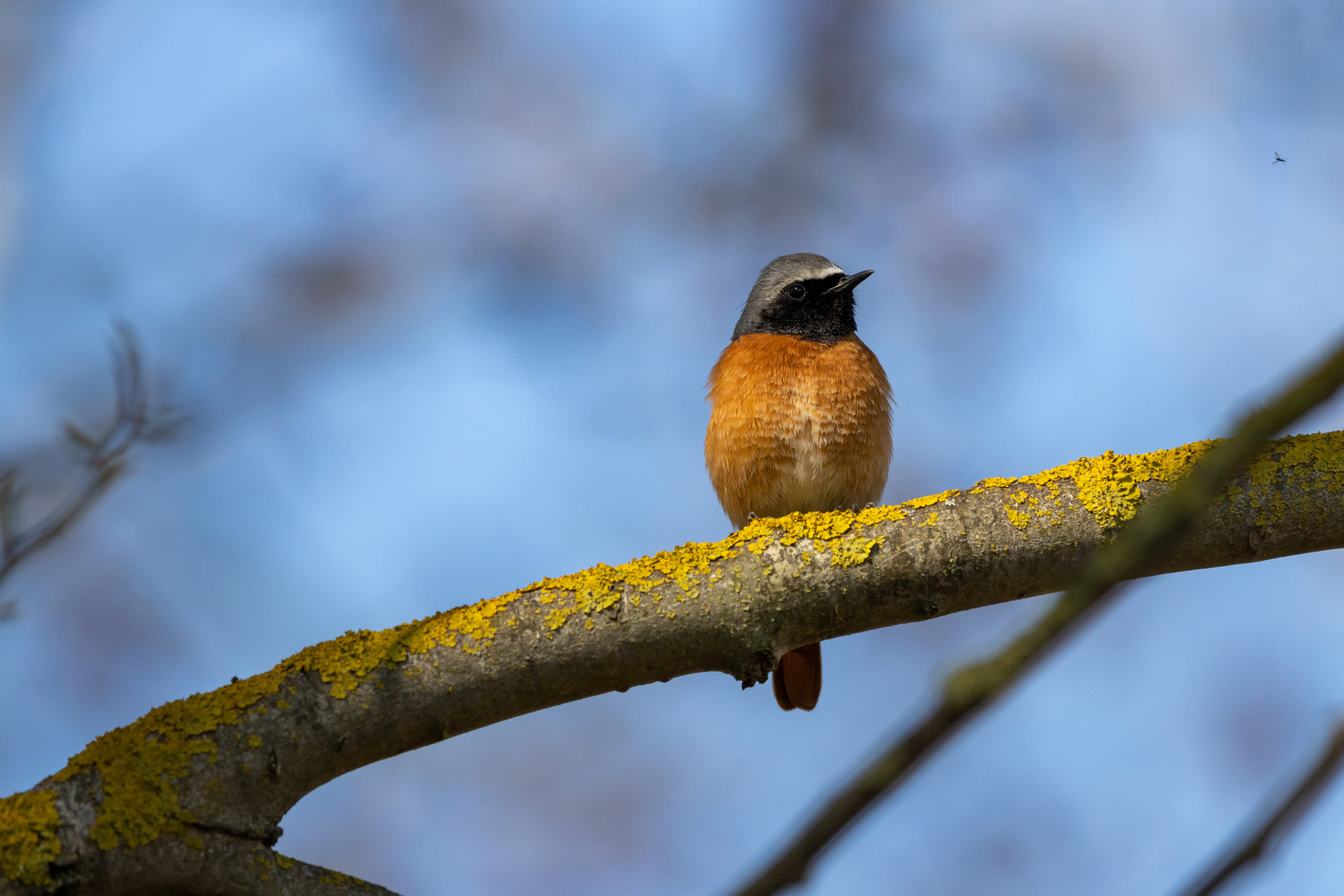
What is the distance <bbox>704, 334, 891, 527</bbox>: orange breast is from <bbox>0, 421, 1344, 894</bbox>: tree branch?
2223mm

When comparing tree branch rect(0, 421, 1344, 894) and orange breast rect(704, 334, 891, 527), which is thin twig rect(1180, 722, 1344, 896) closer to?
tree branch rect(0, 421, 1344, 894)

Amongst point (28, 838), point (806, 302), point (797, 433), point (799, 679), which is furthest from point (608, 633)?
point (806, 302)

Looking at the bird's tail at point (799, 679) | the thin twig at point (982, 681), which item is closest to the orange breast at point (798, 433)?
the bird's tail at point (799, 679)

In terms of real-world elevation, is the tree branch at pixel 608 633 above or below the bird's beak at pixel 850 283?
below

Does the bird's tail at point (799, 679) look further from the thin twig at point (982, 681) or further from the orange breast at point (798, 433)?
the thin twig at point (982, 681)

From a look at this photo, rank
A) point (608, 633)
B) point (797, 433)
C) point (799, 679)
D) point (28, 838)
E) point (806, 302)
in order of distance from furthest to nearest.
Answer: point (806, 302) → point (799, 679) → point (797, 433) → point (608, 633) → point (28, 838)

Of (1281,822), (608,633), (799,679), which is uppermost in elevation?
(799,679)

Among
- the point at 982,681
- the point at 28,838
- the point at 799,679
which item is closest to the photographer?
the point at 982,681

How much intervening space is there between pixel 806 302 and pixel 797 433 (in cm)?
128

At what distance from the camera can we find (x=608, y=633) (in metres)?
3.25

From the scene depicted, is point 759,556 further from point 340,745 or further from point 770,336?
point 770,336

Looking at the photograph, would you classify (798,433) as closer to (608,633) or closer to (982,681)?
(608,633)

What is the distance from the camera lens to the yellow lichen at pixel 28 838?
2.62 metres

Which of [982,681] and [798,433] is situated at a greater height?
[798,433]
